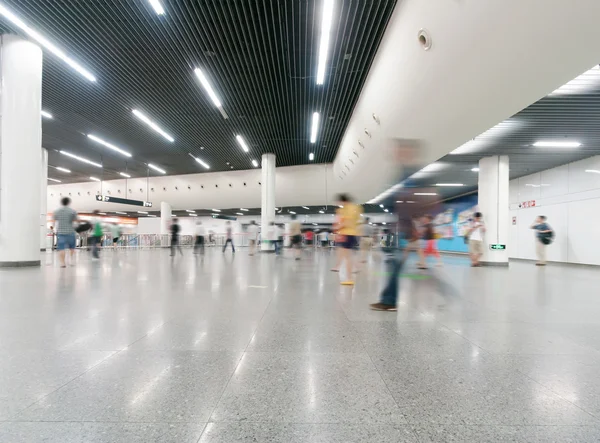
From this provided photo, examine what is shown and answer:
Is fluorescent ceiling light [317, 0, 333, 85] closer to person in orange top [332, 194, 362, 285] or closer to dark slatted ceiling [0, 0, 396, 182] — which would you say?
dark slatted ceiling [0, 0, 396, 182]

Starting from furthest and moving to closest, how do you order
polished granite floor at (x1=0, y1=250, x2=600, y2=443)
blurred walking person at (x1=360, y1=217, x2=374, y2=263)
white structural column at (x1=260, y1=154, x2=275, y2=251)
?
1. white structural column at (x1=260, y1=154, x2=275, y2=251)
2. blurred walking person at (x1=360, y1=217, x2=374, y2=263)
3. polished granite floor at (x1=0, y1=250, x2=600, y2=443)

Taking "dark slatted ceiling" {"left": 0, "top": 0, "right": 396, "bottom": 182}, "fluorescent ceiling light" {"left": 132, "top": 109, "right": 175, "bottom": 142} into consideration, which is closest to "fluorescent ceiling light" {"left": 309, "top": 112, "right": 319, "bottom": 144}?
"dark slatted ceiling" {"left": 0, "top": 0, "right": 396, "bottom": 182}

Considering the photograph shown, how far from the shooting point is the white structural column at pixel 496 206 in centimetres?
1377

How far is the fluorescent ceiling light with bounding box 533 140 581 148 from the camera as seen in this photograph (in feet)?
39.6

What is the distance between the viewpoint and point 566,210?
15289 millimetres

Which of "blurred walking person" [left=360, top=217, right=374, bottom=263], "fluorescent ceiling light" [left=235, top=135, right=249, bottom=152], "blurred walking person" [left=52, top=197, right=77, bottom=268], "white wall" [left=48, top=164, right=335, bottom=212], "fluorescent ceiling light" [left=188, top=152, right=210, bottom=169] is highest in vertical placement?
"fluorescent ceiling light" [left=235, top=135, right=249, bottom=152]

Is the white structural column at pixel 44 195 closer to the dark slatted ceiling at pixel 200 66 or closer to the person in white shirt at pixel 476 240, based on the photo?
the dark slatted ceiling at pixel 200 66

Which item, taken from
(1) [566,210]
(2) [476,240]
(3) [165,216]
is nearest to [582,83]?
(2) [476,240]

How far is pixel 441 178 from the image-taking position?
19125 mm

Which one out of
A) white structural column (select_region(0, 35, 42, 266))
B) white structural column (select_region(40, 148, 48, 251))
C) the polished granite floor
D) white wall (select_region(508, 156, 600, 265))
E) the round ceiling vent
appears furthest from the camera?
white structural column (select_region(40, 148, 48, 251))

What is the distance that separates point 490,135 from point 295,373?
1175cm

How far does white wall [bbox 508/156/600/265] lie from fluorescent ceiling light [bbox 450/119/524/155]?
557cm

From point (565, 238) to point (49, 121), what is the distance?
24.9 metres

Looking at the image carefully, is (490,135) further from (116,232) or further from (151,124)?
(116,232)
